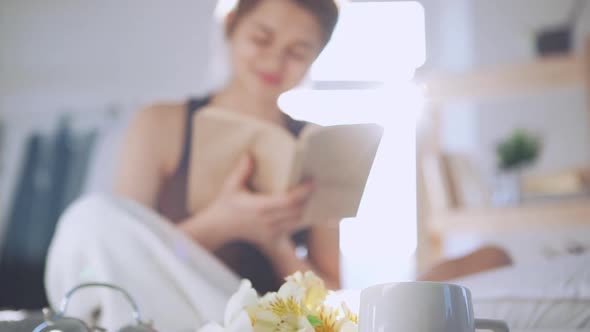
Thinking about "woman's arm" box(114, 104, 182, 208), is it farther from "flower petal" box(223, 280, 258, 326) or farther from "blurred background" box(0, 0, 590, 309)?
"flower petal" box(223, 280, 258, 326)

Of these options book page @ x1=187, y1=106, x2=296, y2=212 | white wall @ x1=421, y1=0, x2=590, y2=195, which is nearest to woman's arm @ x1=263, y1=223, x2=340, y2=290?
book page @ x1=187, y1=106, x2=296, y2=212

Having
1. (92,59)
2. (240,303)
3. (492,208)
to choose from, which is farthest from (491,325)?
(92,59)

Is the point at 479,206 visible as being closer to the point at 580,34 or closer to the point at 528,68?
the point at 528,68

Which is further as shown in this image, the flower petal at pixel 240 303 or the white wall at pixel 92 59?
the white wall at pixel 92 59

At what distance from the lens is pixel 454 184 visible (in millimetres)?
1935

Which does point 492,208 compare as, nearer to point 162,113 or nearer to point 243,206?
point 243,206

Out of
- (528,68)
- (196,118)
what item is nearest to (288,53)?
(196,118)

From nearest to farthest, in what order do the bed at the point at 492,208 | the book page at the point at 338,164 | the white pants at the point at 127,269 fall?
the white pants at the point at 127,269 → the book page at the point at 338,164 → the bed at the point at 492,208

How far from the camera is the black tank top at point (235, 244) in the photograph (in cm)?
144

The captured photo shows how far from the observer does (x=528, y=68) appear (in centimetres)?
196

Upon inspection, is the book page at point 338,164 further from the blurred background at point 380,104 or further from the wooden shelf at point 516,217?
the wooden shelf at point 516,217

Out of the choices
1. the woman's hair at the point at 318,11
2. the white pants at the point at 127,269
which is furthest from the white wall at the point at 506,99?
the white pants at the point at 127,269

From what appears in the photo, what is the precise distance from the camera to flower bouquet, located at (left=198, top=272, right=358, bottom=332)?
0.54 meters

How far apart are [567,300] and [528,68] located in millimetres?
1266
